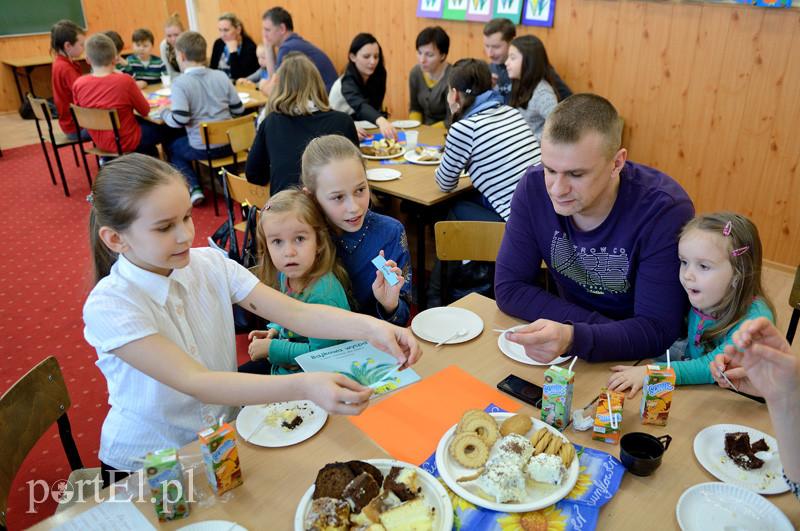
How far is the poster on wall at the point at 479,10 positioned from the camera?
17.4 feet

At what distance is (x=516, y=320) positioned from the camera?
2.03 m

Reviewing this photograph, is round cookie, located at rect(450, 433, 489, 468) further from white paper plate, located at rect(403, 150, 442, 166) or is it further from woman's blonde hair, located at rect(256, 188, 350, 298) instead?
white paper plate, located at rect(403, 150, 442, 166)

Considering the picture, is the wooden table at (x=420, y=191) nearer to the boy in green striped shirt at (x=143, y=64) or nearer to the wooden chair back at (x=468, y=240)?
the wooden chair back at (x=468, y=240)

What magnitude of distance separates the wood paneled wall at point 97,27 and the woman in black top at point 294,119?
24.3ft

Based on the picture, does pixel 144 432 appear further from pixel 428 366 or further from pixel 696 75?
pixel 696 75

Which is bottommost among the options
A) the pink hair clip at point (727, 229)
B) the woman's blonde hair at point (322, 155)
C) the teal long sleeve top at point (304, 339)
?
the teal long sleeve top at point (304, 339)

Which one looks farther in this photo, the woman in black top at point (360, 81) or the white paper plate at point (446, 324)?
the woman in black top at point (360, 81)

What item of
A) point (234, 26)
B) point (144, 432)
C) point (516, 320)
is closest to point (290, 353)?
point (144, 432)

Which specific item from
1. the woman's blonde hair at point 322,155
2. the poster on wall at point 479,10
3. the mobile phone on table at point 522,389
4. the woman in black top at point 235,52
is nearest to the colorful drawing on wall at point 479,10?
the poster on wall at point 479,10

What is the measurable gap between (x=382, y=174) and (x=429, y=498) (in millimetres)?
2741

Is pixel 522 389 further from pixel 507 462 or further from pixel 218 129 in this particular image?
pixel 218 129

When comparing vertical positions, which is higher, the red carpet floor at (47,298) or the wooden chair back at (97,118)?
the wooden chair back at (97,118)

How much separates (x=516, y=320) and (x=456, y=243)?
77cm

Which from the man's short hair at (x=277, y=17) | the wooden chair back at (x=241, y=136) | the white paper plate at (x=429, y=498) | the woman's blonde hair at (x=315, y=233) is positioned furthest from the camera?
the man's short hair at (x=277, y=17)
